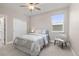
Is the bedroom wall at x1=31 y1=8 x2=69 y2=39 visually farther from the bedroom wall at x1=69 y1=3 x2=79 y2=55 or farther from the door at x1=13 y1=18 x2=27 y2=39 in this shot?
the bedroom wall at x1=69 y1=3 x2=79 y2=55

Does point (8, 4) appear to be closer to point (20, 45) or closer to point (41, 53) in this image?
point (20, 45)

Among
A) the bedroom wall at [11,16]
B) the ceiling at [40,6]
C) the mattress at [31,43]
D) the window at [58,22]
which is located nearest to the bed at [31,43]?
the mattress at [31,43]

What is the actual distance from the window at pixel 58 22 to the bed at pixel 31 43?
0.27 metres

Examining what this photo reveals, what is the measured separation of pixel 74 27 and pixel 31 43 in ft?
2.88

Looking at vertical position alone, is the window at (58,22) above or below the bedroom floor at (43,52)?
above

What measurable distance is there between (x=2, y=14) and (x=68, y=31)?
129 centimetres

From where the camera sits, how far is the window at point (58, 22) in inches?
56.3

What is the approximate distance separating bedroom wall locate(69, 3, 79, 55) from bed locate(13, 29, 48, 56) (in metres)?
0.51

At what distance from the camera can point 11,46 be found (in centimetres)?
144

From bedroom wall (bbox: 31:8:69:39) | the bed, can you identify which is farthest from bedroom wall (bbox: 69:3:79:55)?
the bed

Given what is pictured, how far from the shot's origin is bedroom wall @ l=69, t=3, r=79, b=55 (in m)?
1.37

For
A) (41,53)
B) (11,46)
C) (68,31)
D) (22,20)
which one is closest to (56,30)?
(68,31)

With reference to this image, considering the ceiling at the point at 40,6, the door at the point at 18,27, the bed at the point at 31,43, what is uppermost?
the ceiling at the point at 40,6

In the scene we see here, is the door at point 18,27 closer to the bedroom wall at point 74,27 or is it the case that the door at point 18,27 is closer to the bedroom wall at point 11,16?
the bedroom wall at point 11,16
